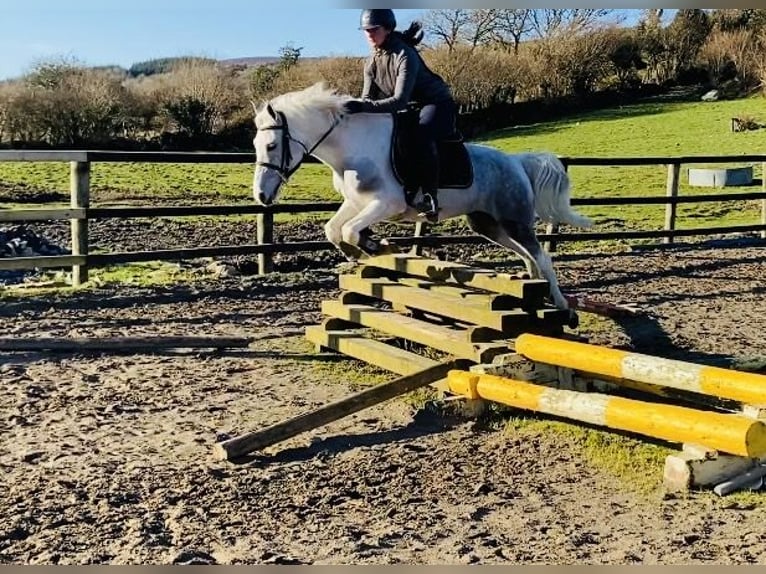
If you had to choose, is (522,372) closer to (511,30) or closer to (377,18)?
(377,18)

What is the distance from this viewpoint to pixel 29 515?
3701 millimetres

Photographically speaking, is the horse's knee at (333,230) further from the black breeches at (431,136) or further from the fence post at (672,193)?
the fence post at (672,193)

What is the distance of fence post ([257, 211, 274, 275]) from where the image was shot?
9977 mm

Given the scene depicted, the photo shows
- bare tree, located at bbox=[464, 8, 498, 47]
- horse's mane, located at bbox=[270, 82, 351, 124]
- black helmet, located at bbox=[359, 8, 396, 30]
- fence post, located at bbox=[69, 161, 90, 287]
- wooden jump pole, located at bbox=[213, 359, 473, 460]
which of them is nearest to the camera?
wooden jump pole, located at bbox=[213, 359, 473, 460]

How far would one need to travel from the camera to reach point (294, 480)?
13.6ft

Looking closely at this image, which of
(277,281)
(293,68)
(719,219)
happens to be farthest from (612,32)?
(277,281)

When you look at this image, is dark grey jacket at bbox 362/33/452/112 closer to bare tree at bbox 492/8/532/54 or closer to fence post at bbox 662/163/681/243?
fence post at bbox 662/163/681/243

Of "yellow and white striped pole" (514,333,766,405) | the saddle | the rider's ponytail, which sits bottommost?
"yellow and white striped pole" (514,333,766,405)

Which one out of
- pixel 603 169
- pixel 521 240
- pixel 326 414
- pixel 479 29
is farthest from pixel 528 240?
pixel 479 29

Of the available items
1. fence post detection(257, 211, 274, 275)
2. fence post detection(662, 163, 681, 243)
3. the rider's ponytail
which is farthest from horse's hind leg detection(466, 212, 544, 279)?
fence post detection(662, 163, 681, 243)

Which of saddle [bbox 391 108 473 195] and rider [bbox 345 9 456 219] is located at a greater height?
rider [bbox 345 9 456 219]

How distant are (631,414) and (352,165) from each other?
2673 mm

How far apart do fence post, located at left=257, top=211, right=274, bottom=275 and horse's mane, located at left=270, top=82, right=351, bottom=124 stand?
391 centimetres

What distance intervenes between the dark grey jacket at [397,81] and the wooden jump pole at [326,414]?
67.7 inches
